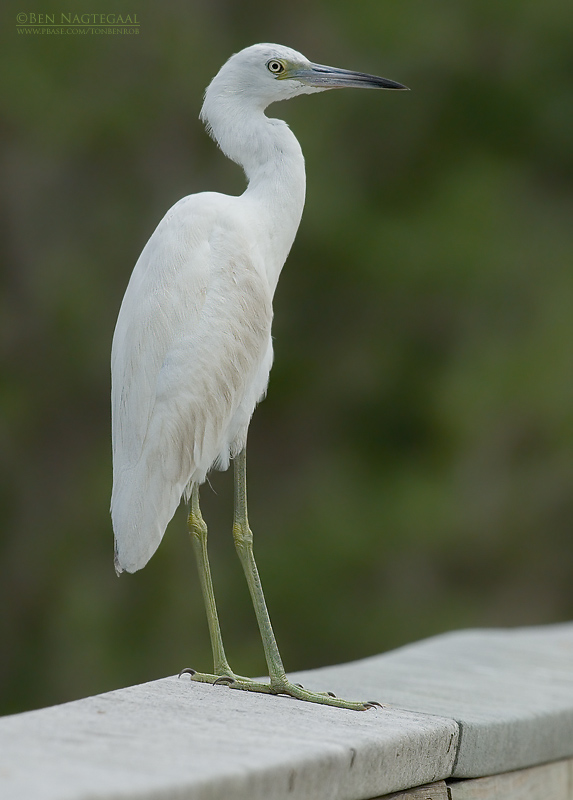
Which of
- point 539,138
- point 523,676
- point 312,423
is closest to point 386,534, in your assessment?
point 312,423

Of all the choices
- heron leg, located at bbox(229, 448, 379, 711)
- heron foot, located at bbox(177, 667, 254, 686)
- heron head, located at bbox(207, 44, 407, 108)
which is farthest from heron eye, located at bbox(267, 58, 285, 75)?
heron foot, located at bbox(177, 667, 254, 686)

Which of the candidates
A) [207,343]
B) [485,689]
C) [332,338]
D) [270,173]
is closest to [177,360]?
[207,343]

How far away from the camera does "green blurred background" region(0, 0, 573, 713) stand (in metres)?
5.09

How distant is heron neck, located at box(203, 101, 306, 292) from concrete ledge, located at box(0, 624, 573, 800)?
2.30 ft

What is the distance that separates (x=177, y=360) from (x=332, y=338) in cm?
392

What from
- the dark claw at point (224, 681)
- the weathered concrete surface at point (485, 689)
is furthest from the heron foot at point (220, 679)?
the weathered concrete surface at point (485, 689)

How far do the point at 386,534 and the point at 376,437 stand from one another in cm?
57

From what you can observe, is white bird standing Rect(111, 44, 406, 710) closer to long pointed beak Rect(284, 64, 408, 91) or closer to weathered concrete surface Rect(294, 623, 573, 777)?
long pointed beak Rect(284, 64, 408, 91)

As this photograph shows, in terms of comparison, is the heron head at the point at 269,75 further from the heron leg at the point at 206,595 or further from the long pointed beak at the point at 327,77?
the heron leg at the point at 206,595

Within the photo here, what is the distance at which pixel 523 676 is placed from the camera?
2.29 meters

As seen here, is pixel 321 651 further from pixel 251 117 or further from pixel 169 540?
pixel 251 117

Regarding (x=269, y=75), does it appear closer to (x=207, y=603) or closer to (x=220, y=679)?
(x=207, y=603)

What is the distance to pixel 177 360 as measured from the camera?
163cm

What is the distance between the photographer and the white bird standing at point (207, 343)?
162 centimetres
